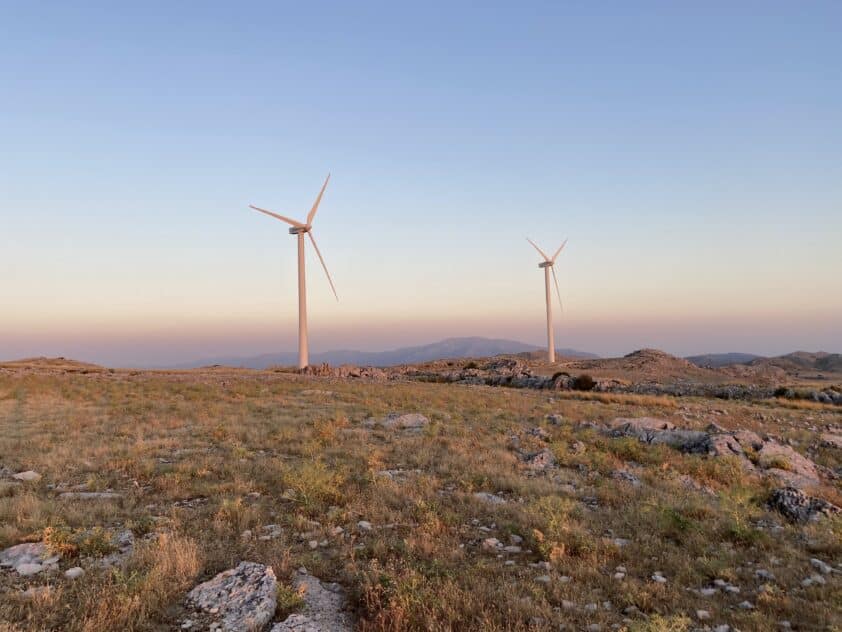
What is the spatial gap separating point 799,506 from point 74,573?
481 inches

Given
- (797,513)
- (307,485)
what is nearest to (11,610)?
(307,485)

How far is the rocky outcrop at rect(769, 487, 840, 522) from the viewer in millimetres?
9312

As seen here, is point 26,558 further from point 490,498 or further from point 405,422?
point 405,422

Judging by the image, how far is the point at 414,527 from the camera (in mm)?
8297

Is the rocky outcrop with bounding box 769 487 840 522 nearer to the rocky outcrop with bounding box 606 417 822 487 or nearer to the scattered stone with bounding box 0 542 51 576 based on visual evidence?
the rocky outcrop with bounding box 606 417 822 487

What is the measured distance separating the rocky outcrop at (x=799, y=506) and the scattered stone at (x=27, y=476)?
15644mm

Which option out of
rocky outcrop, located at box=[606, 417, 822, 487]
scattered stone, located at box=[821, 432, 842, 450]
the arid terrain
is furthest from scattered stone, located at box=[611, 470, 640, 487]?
scattered stone, located at box=[821, 432, 842, 450]

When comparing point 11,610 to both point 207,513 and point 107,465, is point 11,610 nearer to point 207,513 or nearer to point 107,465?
point 207,513

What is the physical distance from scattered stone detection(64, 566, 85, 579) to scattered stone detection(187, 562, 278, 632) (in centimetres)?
166

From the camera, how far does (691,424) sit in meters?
20.2

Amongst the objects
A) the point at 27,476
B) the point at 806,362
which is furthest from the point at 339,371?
the point at 806,362

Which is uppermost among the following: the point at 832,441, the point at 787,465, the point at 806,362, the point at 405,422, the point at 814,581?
the point at 405,422

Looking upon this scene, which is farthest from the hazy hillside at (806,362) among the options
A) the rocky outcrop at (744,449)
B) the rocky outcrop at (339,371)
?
the rocky outcrop at (744,449)

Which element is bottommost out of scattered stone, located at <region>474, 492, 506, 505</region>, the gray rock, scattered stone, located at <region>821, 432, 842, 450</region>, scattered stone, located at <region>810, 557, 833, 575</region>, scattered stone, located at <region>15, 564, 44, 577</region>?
scattered stone, located at <region>821, 432, 842, 450</region>
